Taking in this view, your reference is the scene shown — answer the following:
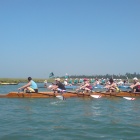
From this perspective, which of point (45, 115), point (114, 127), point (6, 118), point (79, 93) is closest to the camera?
point (114, 127)

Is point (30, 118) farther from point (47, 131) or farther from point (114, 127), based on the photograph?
point (114, 127)

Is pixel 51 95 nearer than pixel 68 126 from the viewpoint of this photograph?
No

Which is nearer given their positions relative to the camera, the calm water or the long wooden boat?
the calm water

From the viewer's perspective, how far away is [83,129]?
30.3ft

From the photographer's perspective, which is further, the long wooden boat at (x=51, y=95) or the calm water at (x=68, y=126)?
the long wooden boat at (x=51, y=95)

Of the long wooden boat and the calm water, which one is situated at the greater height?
the long wooden boat

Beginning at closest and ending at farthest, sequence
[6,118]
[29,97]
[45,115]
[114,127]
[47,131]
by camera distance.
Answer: [47,131] < [114,127] < [6,118] < [45,115] < [29,97]

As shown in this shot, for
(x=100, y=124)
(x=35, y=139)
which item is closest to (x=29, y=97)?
(x=100, y=124)

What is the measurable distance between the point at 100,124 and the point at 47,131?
7.38ft

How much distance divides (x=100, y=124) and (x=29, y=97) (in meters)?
9.81

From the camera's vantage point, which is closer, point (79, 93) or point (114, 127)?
point (114, 127)

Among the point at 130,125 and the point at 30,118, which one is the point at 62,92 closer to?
the point at 30,118

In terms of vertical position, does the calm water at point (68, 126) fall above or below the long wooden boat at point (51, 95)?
below

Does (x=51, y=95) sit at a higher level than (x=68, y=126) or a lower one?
higher
